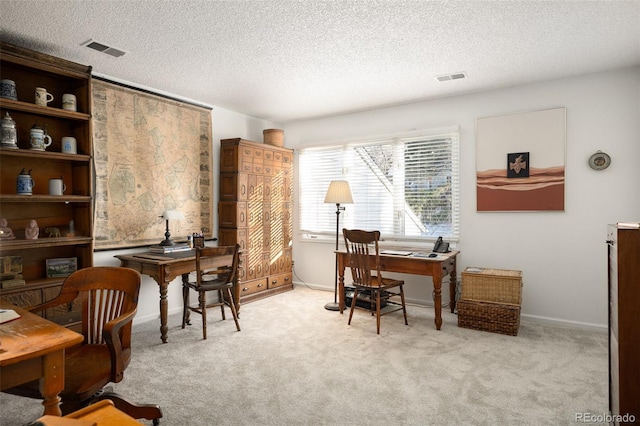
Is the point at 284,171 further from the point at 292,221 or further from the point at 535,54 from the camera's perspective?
the point at 535,54

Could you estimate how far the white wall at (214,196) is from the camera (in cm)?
390

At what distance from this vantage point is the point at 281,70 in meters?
3.63

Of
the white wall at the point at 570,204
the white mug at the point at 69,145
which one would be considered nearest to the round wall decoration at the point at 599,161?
the white wall at the point at 570,204

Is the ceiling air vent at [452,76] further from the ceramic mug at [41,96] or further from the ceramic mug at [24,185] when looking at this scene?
the ceramic mug at [24,185]

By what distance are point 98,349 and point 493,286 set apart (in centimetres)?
339

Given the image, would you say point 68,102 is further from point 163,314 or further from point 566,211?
point 566,211

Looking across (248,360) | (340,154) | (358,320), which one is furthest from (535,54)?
(248,360)

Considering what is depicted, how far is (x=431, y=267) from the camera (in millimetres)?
3752

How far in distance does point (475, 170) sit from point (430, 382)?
2.62m

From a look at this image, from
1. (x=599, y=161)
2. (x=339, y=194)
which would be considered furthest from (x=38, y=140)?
(x=599, y=161)

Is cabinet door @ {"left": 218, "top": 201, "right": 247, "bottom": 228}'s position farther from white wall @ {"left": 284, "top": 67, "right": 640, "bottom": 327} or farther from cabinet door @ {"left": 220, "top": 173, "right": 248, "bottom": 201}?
white wall @ {"left": 284, "top": 67, "right": 640, "bottom": 327}

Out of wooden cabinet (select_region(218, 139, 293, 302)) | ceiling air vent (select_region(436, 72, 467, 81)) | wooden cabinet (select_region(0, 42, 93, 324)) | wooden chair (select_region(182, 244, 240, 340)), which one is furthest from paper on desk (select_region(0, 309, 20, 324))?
ceiling air vent (select_region(436, 72, 467, 81))

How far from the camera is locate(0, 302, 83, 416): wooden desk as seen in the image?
136 centimetres

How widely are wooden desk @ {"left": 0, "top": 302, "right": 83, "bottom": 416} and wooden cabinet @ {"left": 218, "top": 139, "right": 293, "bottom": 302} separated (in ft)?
10.1
